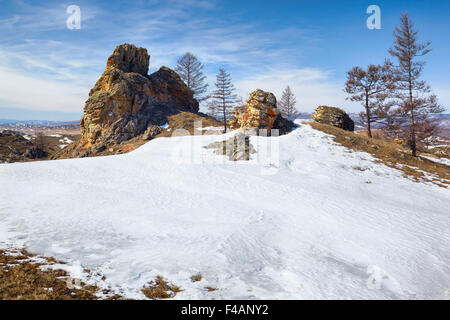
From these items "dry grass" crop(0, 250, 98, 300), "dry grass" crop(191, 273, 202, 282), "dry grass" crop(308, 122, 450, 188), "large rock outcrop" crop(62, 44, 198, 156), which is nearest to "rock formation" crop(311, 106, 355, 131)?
"dry grass" crop(308, 122, 450, 188)

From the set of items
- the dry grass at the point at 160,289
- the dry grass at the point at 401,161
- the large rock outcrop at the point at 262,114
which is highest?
the large rock outcrop at the point at 262,114

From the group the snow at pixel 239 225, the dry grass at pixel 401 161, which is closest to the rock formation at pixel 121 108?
the snow at pixel 239 225

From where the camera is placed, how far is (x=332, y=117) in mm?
26359

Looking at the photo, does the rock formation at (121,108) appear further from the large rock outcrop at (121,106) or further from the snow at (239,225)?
the snow at (239,225)

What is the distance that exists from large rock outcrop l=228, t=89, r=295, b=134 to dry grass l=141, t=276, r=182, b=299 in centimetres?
1857

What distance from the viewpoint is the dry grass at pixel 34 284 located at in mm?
3871

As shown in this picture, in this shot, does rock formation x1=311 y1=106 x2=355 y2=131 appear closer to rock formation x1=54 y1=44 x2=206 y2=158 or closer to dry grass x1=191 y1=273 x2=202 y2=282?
rock formation x1=54 y1=44 x2=206 y2=158

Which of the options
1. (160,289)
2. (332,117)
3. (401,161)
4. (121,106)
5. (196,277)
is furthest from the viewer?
(121,106)

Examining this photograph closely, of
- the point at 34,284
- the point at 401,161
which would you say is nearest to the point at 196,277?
the point at 34,284

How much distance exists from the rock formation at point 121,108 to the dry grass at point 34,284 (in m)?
22.9

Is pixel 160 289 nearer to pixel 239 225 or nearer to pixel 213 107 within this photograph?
pixel 239 225

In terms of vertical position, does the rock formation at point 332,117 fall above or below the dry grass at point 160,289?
above

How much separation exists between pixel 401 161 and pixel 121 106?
2979 cm
